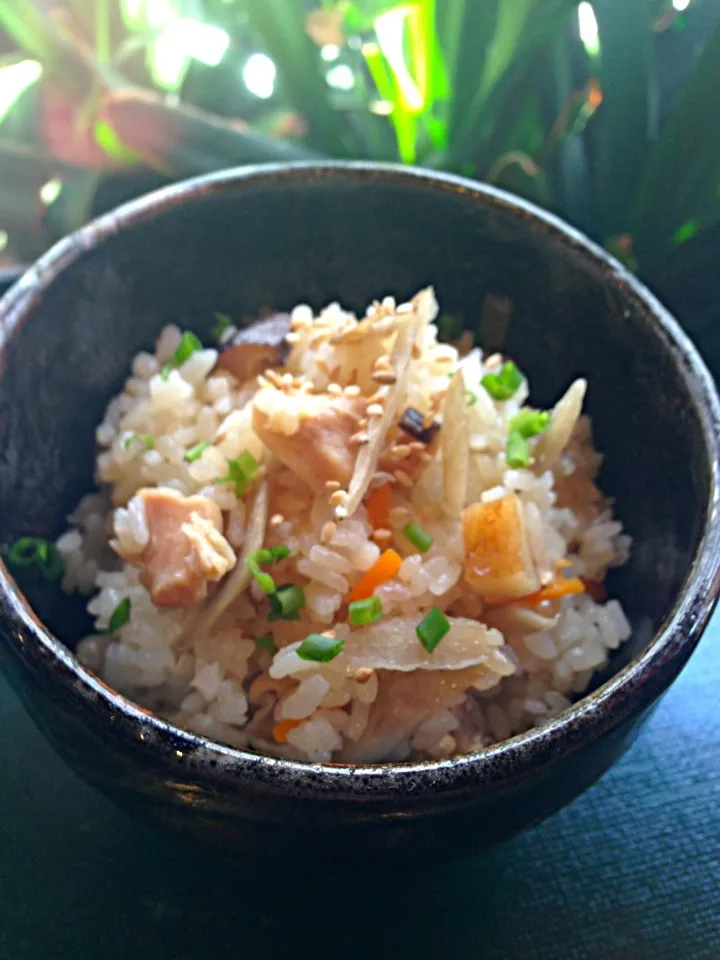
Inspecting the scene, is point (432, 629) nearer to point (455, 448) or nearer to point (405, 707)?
point (405, 707)

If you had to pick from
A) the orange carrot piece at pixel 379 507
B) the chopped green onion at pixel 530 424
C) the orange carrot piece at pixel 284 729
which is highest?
the chopped green onion at pixel 530 424

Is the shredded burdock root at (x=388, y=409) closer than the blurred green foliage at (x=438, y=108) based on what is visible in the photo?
Yes

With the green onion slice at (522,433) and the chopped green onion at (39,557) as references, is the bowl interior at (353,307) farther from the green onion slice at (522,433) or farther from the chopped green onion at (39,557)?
the green onion slice at (522,433)

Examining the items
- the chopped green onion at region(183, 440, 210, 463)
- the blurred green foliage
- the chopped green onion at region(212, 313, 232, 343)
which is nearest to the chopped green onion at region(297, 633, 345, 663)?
the chopped green onion at region(183, 440, 210, 463)

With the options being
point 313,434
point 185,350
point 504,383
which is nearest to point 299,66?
point 185,350

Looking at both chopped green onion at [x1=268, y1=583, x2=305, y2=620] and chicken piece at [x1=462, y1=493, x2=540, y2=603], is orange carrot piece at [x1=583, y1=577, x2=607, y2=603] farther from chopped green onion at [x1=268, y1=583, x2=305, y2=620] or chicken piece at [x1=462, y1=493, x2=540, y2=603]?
chopped green onion at [x1=268, y1=583, x2=305, y2=620]

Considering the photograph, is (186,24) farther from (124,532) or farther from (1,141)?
(124,532)

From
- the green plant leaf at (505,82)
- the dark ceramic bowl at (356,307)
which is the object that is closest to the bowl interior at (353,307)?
the dark ceramic bowl at (356,307)
